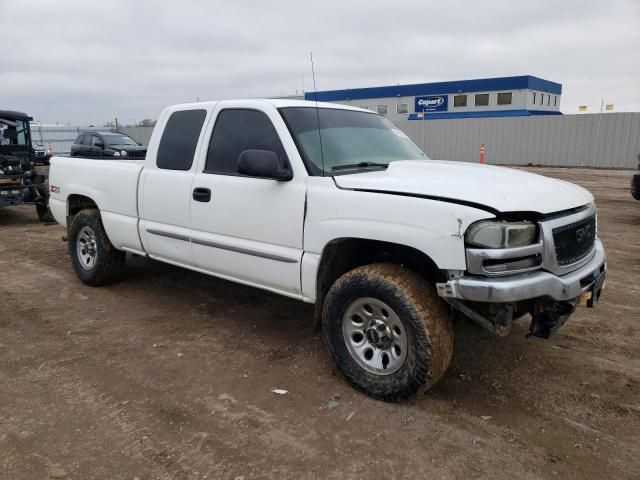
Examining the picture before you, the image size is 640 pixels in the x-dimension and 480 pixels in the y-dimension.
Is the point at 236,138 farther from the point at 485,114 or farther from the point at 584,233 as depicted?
the point at 485,114

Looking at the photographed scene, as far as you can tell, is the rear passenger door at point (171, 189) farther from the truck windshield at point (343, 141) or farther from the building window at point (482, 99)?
the building window at point (482, 99)

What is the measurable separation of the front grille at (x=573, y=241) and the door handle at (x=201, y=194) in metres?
2.60

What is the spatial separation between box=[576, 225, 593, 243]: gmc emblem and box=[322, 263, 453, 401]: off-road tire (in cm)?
96

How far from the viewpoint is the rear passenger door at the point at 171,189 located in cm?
443

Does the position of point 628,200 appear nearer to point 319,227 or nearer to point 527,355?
point 527,355

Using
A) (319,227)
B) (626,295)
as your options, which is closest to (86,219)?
(319,227)

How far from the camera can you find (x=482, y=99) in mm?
35281

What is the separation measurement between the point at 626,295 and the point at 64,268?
22.0ft

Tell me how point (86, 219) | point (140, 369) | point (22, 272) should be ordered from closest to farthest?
point (140, 369) → point (86, 219) → point (22, 272)

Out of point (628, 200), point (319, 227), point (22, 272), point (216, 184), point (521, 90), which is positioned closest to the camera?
point (319, 227)

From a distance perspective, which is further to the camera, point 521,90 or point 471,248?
point 521,90

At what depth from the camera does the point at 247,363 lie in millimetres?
3885

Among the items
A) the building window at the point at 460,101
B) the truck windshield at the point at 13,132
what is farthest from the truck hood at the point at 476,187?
the building window at the point at 460,101

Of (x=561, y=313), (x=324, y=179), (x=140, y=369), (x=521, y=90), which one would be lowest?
(x=140, y=369)
